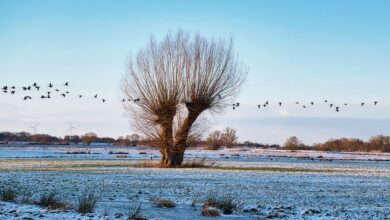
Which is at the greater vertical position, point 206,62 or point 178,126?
point 206,62

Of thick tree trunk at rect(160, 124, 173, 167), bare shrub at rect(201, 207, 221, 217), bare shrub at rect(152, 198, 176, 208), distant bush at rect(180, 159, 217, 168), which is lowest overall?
bare shrub at rect(201, 207, 221, 217)

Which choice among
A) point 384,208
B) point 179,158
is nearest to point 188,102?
point 179,158

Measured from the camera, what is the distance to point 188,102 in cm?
4619

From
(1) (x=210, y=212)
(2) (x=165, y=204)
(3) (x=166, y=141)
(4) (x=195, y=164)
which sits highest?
(3) (x=166, y=141)

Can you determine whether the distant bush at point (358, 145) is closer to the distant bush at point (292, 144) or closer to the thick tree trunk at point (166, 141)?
the distant bush at point (292, 144)

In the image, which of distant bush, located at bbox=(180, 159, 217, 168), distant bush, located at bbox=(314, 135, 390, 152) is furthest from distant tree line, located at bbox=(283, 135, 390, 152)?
distant bush, located at bbox=(180, 159, 217, 168)

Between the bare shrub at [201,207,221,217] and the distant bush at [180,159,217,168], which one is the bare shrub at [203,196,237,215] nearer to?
the bare shrub at [201,207,221,217]

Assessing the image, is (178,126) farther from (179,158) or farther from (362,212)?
(362,212)

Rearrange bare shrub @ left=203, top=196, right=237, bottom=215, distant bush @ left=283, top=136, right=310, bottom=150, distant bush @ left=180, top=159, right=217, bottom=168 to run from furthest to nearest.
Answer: distant bush @ left=283, top=136, right=310, bottom=150 < distant bush @ left=180, top=159, right=217, bottom=168 < bare shrub @ left=203, top=196, right=237, bottom=215

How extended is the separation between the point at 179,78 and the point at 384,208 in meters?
30.6

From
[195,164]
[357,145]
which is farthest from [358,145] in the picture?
Result: [195,164]

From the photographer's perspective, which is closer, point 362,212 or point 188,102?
point 362,212

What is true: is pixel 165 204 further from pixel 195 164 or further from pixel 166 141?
pixel 195 164

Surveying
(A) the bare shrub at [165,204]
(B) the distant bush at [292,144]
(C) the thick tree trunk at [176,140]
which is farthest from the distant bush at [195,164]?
(B) the distant bush at [292,144]
